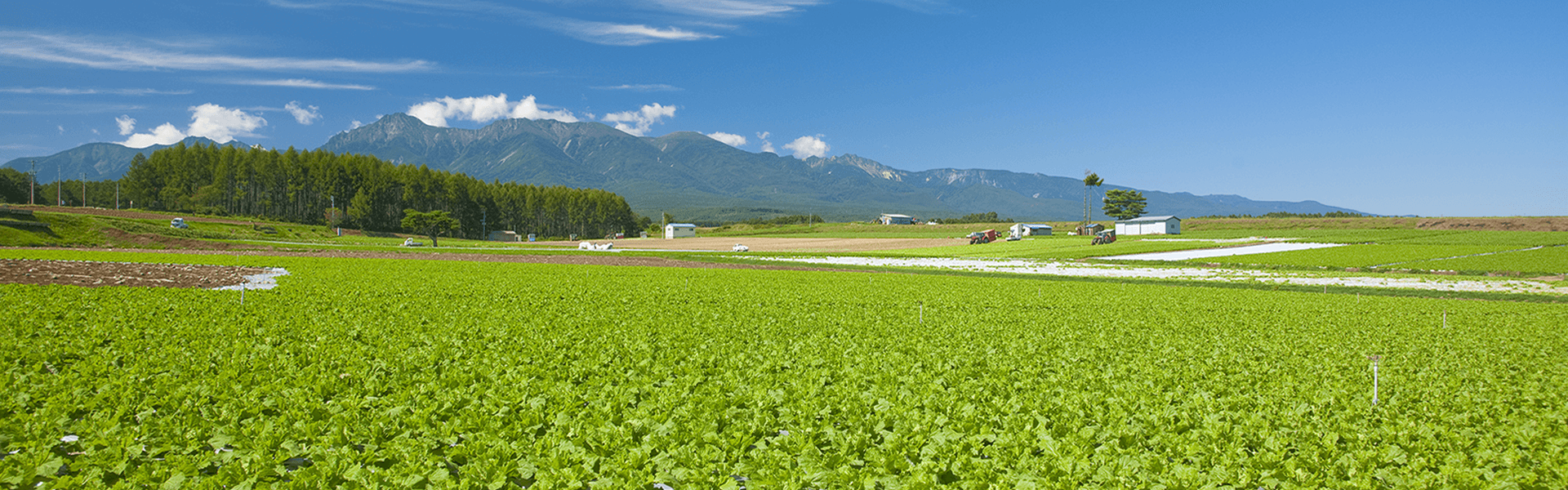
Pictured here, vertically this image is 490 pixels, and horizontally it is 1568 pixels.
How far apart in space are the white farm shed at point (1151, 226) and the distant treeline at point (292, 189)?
350 ft

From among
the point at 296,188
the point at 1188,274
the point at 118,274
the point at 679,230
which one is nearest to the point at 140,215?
the point at 296,188

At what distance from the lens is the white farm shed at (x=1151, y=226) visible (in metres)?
104

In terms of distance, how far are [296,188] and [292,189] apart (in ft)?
2.95

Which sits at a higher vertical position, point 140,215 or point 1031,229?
point 140,215

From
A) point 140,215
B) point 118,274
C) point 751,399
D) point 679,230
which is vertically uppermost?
point 140,215

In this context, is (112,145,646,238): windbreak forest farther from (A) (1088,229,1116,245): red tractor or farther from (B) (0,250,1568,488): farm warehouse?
(B) (0,250,1568,488): farm warehouse

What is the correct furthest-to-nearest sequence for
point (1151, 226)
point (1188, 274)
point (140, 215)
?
point (1151, 226) < point (140, 215) < point (1188, 274)

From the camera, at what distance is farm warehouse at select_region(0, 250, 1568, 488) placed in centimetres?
630

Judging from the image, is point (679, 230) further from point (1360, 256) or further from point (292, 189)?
point (1360, 256)

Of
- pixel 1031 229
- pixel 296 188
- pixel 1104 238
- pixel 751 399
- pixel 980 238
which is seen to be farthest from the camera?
pixel 296 188

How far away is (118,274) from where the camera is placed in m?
28.4

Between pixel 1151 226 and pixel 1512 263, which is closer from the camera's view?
pixel 1512 263

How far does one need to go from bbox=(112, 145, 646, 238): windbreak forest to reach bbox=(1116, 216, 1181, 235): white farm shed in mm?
112025

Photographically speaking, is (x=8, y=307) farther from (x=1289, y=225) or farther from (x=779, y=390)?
(x=1289, y=225)
